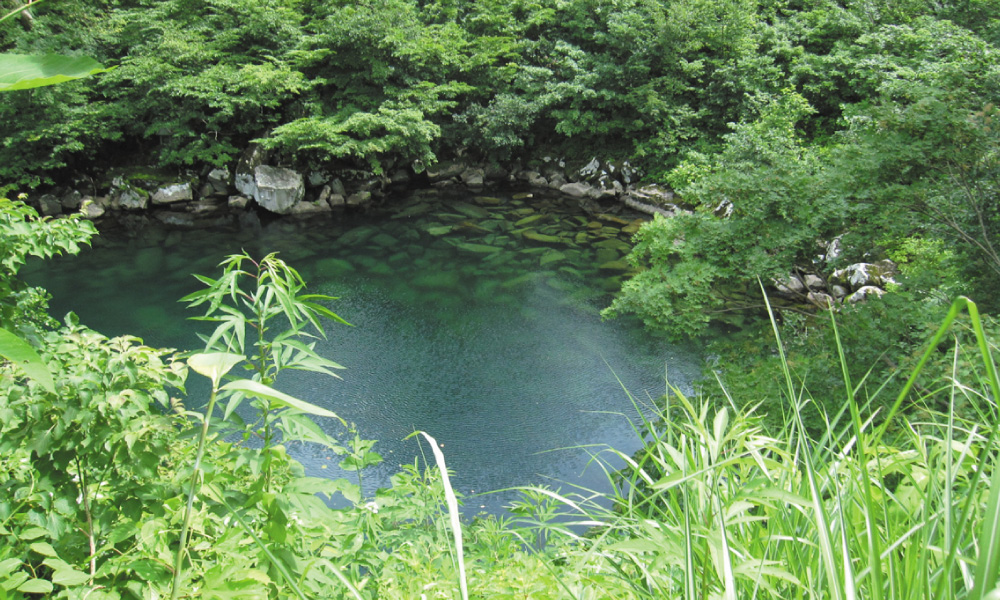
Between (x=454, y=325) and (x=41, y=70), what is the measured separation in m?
7.08

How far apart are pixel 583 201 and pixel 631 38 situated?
3415mm

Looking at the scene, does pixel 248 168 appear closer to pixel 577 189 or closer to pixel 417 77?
pixel 417 77

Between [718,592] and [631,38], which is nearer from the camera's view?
[718,592]

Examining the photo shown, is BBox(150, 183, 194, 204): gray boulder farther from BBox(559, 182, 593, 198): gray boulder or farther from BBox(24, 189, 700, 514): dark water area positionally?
BBox(559, 182, 593, 198): gray boulder

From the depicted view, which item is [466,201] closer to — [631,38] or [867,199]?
[631,38]

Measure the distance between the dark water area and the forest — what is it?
47 centimetres

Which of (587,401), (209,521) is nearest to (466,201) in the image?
(587,401)

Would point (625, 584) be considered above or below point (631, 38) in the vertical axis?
below

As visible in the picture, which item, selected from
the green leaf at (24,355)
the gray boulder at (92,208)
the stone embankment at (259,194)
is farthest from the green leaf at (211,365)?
the gray boulder at (92,208)

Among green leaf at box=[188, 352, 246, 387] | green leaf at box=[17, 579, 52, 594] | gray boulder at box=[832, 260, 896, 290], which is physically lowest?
gray boulder at box=[832, 260, 896, 290]

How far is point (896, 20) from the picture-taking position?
11023mm

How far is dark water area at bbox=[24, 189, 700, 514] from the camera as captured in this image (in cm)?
521

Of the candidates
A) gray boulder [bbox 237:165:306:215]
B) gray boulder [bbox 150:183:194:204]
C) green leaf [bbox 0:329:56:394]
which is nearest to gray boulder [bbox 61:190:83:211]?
gray boulder [bbox 150:183:194:204]

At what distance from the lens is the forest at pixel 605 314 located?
883 millimetres
